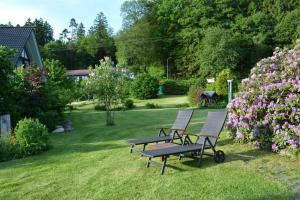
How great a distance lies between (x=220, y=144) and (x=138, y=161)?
2282 millimetres

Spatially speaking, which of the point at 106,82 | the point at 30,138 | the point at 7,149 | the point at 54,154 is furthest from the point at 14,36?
the point at 54,154

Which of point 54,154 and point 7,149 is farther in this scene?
point 54,154

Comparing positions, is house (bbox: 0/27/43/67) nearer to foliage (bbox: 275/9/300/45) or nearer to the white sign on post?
the white sign on post

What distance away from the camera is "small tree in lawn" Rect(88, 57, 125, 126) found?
14.0 meters

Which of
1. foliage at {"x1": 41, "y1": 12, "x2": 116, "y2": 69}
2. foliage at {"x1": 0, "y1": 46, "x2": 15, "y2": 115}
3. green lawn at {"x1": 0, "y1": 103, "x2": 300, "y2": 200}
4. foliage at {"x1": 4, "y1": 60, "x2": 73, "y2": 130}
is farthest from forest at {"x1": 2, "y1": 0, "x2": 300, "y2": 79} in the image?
green lawn at {"x1": 0, "y1": 103, "x2": 300, "y2": 200}

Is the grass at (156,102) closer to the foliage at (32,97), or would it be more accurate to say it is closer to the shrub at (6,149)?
the foliage at (32,97)

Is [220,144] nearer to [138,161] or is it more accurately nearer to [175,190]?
[138,161]

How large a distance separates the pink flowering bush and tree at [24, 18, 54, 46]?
73.5 meters

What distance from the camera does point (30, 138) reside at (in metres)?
8.98

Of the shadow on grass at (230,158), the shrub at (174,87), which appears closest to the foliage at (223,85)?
the shrub at (174,87)

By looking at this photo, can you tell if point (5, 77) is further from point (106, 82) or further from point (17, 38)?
point (17, 38)

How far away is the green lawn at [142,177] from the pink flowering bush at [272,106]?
320 mm

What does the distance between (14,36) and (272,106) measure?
59.9 feet

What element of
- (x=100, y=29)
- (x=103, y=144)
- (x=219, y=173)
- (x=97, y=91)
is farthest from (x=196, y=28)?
(x=219, y=173)
